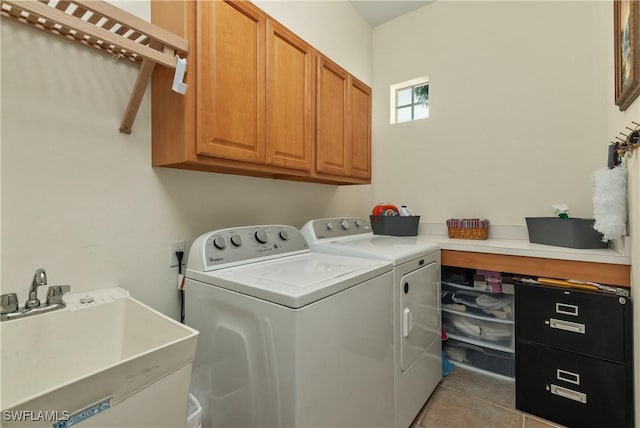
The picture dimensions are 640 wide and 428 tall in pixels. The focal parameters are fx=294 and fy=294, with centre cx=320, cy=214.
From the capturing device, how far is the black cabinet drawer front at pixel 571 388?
1410 millimetres

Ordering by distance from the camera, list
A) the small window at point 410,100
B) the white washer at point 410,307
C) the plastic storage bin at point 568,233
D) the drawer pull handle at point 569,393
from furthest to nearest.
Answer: the small window at point 410,100, the plastic storage bin at point 568,233, the drawer pull handle at point 569,393, the white washer at point 410,307

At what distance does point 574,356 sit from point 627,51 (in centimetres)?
145

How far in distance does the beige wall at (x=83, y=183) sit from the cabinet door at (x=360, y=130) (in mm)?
1063

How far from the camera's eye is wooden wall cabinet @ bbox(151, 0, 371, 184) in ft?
3.86

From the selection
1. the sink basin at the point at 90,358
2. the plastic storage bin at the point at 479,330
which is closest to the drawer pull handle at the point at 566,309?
the plastic storage bin at the point at 479,330

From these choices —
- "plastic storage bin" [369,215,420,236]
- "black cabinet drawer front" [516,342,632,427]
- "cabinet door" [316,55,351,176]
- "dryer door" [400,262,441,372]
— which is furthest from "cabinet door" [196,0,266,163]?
"black cabinet drawer front" [516,342,632,427]

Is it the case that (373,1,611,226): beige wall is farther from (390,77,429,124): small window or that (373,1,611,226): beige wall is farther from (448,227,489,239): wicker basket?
(448,227,489,239): wicker basket

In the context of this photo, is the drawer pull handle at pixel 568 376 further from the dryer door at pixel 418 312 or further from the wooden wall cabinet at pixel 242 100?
the wooden wall cabinet at pixel 242 100

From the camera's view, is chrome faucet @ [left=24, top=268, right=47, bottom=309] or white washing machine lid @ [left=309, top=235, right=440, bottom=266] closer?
chrome faucet @ [left=24, top=268, right=47, bottom=309]

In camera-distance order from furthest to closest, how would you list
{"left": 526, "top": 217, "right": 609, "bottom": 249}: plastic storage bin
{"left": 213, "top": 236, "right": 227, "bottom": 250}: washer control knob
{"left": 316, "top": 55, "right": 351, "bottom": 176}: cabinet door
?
{"left": 316, "top": 55, "right": 351, "bottom": 176}: cabinet door → {"left": 526, "top": 217, "right": 609, "bottom": 249}: plastic storage bin → {"left": 213, "top": 236, "right": 227, "bottom": 250}: washer control knob

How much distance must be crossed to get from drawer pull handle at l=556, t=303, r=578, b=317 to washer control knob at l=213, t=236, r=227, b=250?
5.73ft

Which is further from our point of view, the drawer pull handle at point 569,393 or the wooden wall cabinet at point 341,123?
the wooden wall cabinet at point 341,123

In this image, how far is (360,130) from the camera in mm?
2232

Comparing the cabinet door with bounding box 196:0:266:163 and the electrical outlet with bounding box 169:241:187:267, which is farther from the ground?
the cabinet door with bounding box 196:0:266:163
